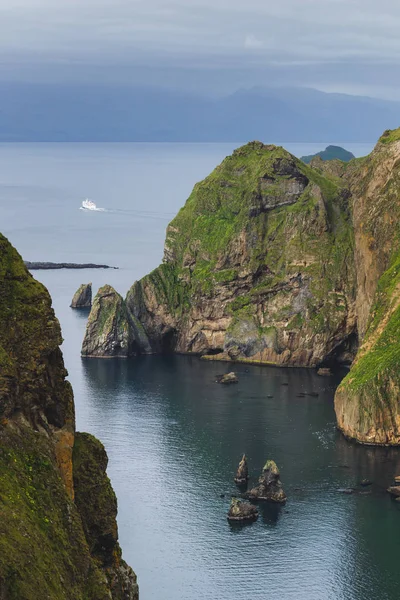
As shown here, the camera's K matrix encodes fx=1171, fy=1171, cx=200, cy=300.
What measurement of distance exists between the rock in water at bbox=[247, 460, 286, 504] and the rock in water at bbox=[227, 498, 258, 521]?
4995 millimetres

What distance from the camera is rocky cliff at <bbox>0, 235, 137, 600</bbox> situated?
52938 mm

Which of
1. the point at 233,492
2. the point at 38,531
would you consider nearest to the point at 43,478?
the point at 38,531

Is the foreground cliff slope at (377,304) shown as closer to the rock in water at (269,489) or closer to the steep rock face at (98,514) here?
the rock in water at (269,489)

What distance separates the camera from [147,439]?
505 feet

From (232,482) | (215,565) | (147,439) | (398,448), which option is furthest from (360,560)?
(147,439)

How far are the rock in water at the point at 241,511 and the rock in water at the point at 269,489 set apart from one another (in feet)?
16.4

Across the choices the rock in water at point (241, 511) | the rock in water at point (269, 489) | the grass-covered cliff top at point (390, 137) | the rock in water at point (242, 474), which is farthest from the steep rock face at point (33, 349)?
the grass-covered cliff top at point (390, 137)

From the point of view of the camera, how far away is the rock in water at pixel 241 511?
120625 mm

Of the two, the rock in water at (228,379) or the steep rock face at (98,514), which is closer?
the steep rock face at (98,514)

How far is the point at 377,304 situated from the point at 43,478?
117m

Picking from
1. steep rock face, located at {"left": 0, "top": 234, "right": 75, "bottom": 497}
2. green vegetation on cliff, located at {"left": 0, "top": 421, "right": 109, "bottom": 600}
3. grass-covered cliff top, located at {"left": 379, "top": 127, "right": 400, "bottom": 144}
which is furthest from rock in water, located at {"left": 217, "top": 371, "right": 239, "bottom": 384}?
green vegetation on cliff, located at {"left": 0, "top": 421, "right": 109, "bottom": 600}

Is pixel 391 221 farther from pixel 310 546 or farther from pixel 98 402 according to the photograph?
pixel 310 546

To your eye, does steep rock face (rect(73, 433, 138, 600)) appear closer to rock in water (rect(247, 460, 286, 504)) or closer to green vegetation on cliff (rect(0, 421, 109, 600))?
green vegetation on cliff (rect(0, 421, 109, 600))

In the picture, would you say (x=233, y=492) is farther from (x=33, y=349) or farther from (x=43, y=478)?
(x=43, y=478)
